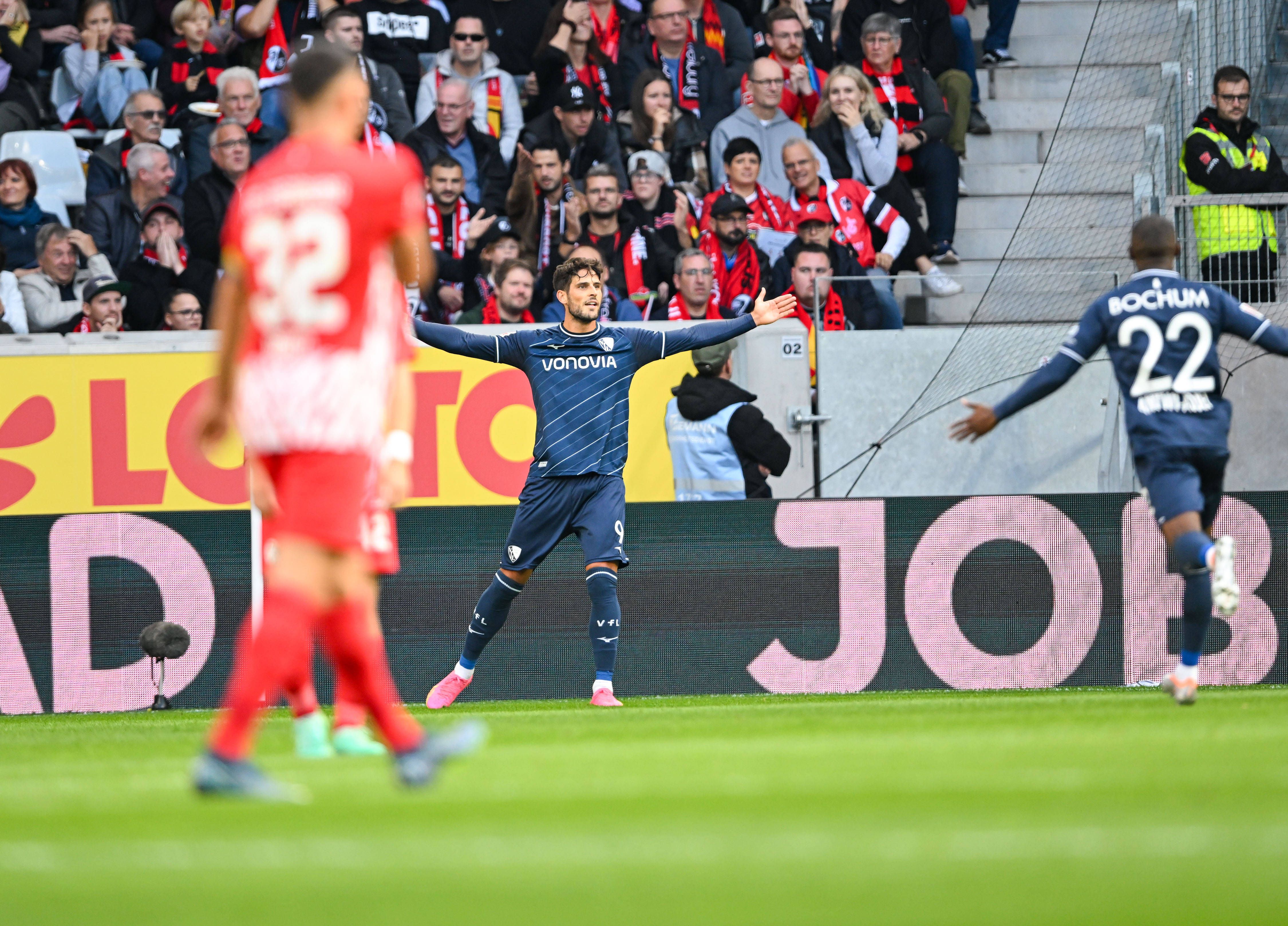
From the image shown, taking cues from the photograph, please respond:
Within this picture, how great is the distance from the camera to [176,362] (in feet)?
44.4

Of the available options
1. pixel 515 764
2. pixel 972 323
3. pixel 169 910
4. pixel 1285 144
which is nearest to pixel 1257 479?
pixel 972 323

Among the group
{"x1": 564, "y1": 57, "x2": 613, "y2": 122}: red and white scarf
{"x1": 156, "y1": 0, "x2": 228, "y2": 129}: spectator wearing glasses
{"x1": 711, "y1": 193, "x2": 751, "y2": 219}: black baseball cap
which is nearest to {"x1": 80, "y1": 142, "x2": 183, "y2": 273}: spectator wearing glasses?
{"x1": 156, "y1": 0, "x2": 228, "y2": 129}: spectator wearing glasses

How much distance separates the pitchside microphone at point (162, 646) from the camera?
1204cm

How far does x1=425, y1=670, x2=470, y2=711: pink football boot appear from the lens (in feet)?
35.1

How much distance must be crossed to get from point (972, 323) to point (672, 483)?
9.28 ft

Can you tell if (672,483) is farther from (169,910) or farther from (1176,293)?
(169,910)

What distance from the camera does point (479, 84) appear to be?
54.6 ft

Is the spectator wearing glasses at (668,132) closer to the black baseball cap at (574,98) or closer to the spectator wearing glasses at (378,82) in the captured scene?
the black baseball cap at (574,98)

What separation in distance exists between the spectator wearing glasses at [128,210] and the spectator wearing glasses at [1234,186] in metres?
8.79

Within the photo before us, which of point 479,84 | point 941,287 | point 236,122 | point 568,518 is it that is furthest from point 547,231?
point 568,518

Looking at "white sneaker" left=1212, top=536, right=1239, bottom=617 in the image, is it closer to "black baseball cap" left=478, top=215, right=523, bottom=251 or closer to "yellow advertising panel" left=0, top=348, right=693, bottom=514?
"yellow advertising panel" left=0, top=348, right=693, bottom=514

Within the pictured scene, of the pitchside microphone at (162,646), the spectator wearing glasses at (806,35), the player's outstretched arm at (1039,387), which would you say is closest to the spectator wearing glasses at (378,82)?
the spectator wearing glasses at (806,35)

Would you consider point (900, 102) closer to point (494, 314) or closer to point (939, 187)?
point (939, 187)

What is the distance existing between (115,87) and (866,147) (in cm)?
715
